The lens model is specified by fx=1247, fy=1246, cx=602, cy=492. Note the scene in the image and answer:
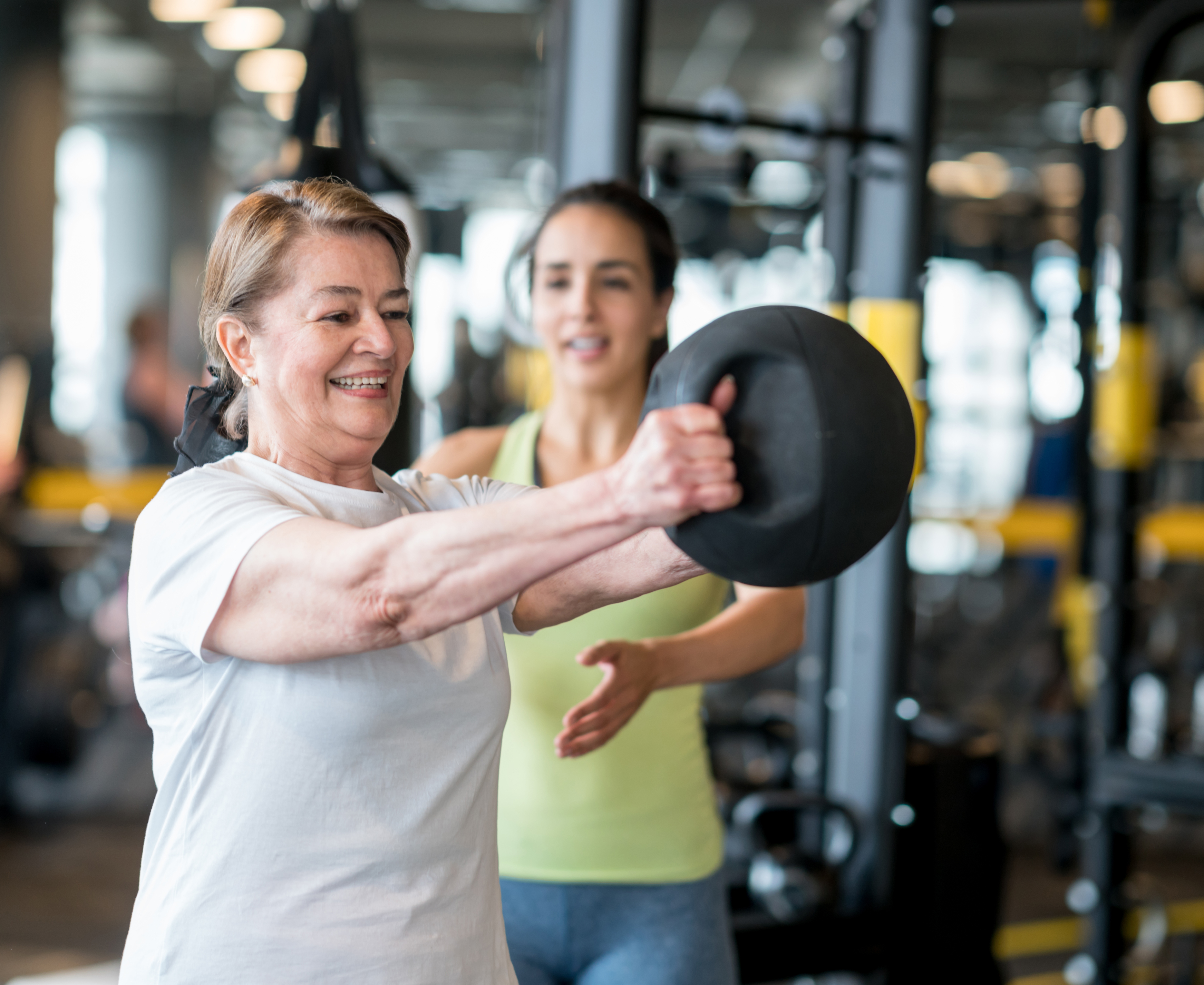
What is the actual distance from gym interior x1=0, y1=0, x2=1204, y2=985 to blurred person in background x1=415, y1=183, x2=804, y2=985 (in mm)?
161

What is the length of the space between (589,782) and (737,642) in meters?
0.24

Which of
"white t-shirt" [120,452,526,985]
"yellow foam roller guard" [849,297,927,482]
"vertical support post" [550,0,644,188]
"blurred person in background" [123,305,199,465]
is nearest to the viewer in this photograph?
"white t-shirt" [120,452,526,985]

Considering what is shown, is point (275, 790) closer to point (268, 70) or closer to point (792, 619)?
point (792, 619)

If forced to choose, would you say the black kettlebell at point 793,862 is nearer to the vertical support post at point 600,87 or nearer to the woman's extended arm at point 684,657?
the woman's extended arm at point 684,657

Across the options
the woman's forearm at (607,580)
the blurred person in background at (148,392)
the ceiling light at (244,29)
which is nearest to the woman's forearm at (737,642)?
the woman's forearm at (607,580)

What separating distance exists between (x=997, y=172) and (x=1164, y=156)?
245 centimetres

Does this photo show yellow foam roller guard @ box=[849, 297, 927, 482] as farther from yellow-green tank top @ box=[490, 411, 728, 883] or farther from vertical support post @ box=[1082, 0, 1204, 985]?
yellow-green tank top @ box=[490, 411, 728, 883]

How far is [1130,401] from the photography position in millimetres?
2900

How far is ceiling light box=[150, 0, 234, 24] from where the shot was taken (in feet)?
25.0

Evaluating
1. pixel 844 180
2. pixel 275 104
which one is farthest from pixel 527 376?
pixel 275 104

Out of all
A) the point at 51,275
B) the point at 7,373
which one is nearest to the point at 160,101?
the point at 51,275

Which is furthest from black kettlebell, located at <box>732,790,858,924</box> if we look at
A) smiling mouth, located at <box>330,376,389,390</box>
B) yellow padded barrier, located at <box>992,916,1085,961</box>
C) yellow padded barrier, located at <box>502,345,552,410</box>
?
smiling mouth, located at <box>330,376,389,390</box>

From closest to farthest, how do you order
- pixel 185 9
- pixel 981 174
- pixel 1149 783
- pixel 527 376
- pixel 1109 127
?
pixel 1149 783 < pixel 1109 127 < pixel 527 376 < pixel 185 9 < pixel 981 174

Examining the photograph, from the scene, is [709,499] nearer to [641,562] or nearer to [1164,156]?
[641,562]
